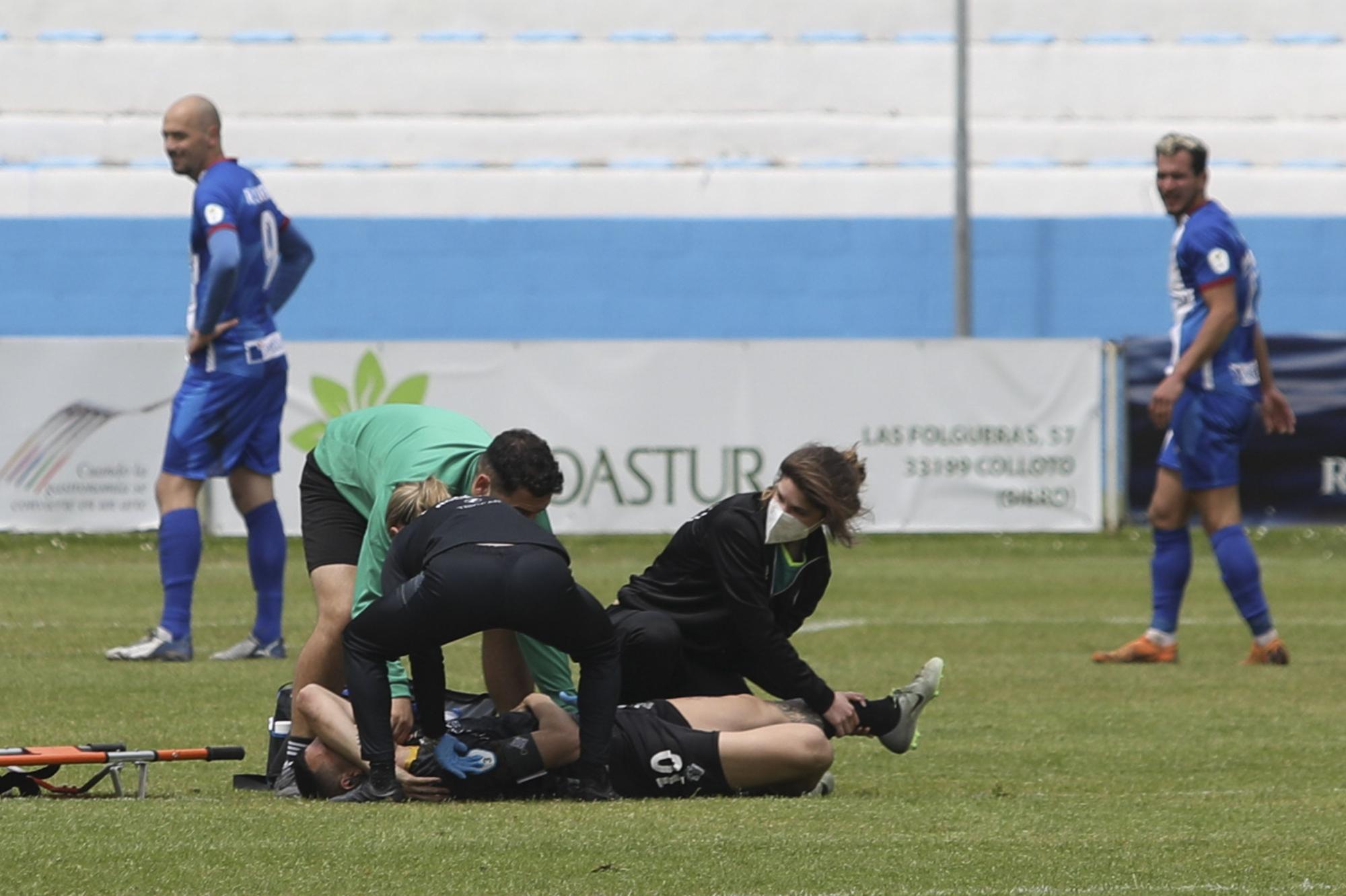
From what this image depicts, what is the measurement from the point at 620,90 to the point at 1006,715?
64.3 ft

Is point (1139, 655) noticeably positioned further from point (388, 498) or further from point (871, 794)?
point (388, 498)

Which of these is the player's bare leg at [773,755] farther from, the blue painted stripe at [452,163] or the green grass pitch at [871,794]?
the blue painted stripe at [452,163]

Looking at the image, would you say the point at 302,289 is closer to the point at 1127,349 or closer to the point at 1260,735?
the point at 1127,349

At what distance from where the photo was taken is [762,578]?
606cm

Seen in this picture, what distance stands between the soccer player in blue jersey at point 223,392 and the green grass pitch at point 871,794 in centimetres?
35

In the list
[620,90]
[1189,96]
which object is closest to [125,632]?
[620,90]

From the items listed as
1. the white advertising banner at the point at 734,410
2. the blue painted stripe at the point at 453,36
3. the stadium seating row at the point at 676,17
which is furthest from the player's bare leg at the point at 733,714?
the stadium seating row at the point at 676,17

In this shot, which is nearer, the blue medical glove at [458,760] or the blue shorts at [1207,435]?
the blue medical glove at [458,760]

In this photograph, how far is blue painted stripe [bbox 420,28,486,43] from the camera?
86.7 feet

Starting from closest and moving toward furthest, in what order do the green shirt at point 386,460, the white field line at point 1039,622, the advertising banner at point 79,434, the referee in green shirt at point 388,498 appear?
the referee in green shirt at point 388,498 < the green shirt at point 386,460 < the white field line at point 1039,622 < the advertising banner at point 79,434

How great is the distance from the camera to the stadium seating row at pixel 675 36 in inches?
Result: 1037

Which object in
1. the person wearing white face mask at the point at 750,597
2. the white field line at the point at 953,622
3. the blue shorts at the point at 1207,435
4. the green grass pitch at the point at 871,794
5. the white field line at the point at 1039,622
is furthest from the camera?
the white field line at the point at 1039,622

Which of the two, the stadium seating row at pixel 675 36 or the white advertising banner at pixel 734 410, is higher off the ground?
the stadium seating row at pixel 675 36

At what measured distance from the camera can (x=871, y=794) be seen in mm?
6105
